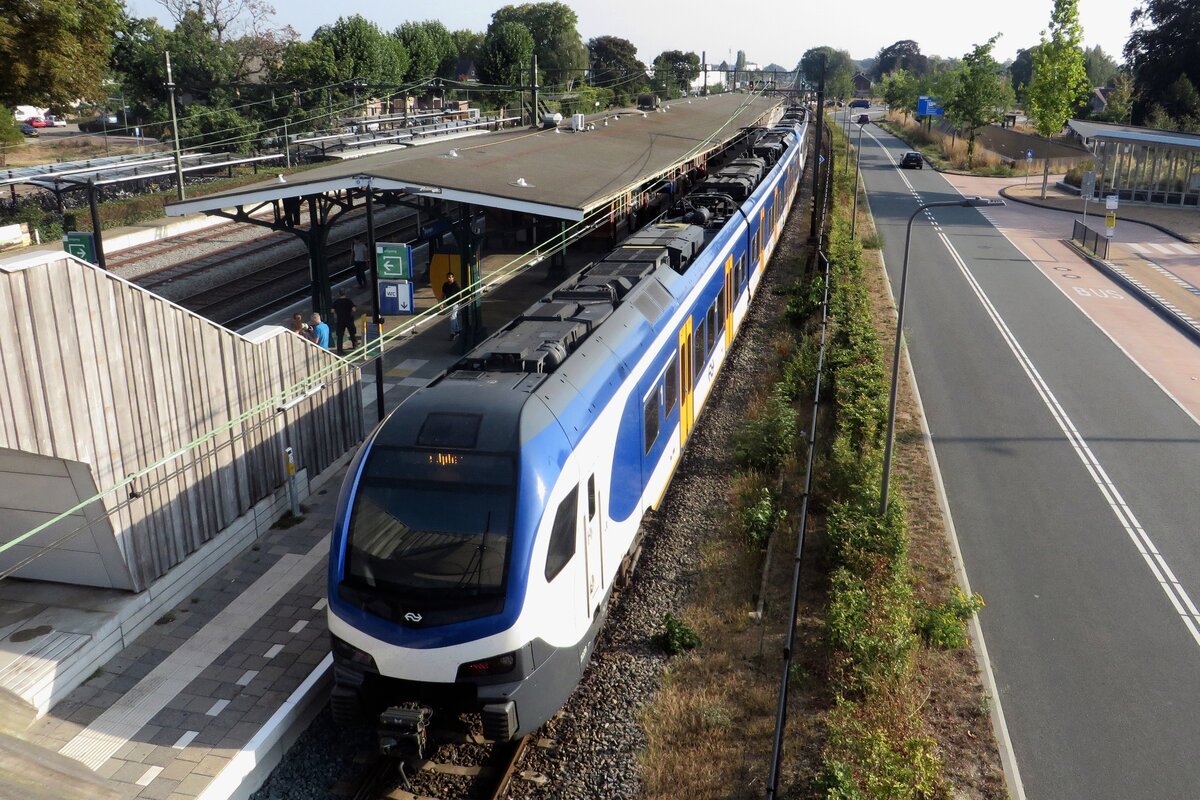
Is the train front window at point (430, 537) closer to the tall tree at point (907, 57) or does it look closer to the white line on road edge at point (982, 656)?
the white line on road edge at point (982, 656)

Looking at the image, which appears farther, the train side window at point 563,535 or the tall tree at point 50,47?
the tall tree at point 50,47

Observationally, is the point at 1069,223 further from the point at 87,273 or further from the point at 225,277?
the point at 87,273

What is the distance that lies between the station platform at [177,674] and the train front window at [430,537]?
1951 millimetres

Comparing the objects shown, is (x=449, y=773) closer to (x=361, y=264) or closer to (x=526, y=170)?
(x=526, y=170)

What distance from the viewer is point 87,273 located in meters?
10.1

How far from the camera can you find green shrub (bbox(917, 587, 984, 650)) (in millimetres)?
11250

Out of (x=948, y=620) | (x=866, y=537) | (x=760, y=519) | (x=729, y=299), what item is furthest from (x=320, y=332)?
(x=948, y=620)

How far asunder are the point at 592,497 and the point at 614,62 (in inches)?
4410

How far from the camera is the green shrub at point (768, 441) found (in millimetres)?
15750

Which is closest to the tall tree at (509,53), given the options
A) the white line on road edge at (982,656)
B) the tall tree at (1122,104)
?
the tall tree at (1122,104)

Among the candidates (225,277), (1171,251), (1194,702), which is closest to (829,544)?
(1194,702)

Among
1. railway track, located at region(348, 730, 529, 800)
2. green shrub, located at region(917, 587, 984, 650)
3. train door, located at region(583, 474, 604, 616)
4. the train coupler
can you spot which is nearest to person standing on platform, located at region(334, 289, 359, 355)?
train door, located at region(583, 474, 604, 616)

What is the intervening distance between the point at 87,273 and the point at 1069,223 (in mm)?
41816

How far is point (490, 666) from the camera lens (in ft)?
26.9
